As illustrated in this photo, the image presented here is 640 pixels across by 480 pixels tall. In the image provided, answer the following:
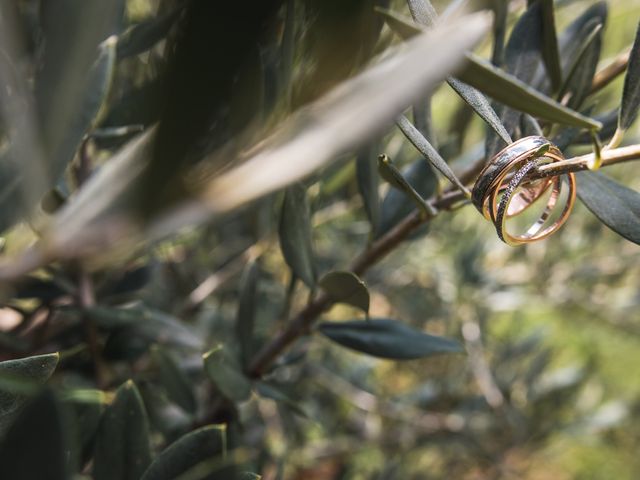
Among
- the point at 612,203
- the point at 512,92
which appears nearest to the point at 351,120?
the point at 512,92

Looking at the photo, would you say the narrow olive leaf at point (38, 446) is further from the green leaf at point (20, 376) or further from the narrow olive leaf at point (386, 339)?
the narrow olive leaf at point (386, 339)

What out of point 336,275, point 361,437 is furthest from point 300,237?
point 361,437

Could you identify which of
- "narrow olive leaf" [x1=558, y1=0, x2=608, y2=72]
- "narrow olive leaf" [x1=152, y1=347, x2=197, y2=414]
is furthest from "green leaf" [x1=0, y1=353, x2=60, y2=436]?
"narrow olive leaf" [x1=558, y1=0, x2=608, y2=72]

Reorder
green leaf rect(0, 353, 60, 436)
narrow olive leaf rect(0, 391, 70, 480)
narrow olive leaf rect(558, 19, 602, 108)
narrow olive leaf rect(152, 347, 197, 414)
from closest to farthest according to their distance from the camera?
1. narrow olive leaf rect(0, 391, 70, 480)
2. green leaf rect(0, 353, 60, 436)
3. narrow olive leaf rect(558, 19, 602, 108)
4. narrow olive leaf rect(152, 347, 197, 414)

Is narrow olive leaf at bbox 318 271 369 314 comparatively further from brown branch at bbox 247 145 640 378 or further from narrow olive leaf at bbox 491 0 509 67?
narrow olive leaf at bbox 491 0 509 67

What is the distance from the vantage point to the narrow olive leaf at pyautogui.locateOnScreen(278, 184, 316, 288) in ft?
1.22

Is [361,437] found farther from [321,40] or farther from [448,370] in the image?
[321,40]

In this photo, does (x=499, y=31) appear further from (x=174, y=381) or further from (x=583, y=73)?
(x=174, y=381)

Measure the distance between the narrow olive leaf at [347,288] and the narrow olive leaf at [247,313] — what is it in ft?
0.37

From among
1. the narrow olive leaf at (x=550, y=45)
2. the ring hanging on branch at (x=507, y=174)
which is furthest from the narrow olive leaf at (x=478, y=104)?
the narrow olive leaf at (x=550, y=45)

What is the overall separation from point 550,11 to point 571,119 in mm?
135

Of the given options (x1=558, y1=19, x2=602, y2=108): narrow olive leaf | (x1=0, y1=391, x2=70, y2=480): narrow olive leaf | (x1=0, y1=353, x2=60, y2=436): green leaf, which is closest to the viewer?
(x1=0, y1=391, x2=70, y2=480): narrow olive leaf

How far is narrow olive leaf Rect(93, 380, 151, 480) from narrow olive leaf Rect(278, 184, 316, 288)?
0.13m

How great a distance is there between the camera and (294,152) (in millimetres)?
166
